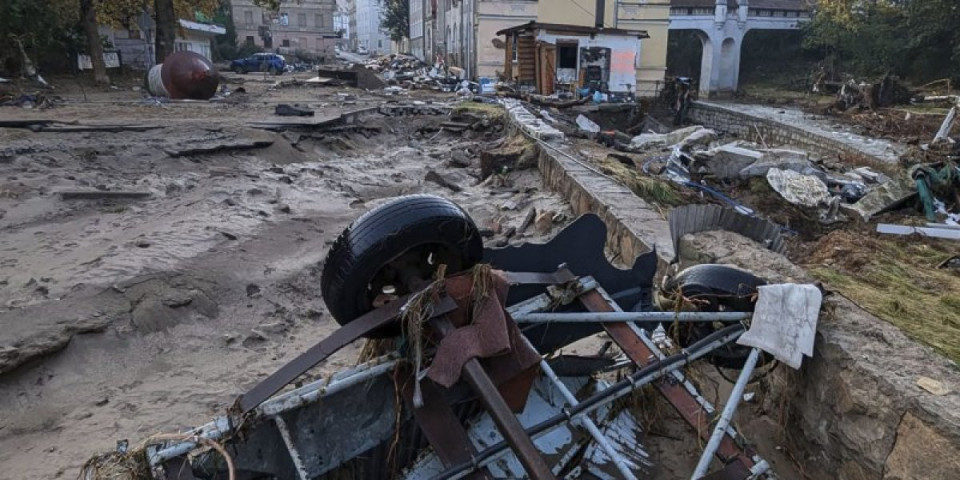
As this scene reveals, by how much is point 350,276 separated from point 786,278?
2467 mm

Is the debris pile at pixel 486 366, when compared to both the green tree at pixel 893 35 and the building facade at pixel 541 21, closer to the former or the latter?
the building facade at pixel 541 21

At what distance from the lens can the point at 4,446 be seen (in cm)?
348

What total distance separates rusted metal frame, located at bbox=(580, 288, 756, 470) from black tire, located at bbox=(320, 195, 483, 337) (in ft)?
2.12

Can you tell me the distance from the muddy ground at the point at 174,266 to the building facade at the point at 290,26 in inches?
2331

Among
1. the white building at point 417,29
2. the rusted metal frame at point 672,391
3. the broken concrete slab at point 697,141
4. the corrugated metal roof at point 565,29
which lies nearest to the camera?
the rusted metal frame at point 672,391

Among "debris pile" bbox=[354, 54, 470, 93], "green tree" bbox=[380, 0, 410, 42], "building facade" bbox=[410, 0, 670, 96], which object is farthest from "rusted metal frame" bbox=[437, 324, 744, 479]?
"green tree" bbox=[380, 0, 410, 42]

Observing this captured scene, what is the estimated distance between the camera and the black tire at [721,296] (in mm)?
3037

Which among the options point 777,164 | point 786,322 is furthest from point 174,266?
point 777,164

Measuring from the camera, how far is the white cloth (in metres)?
2.76

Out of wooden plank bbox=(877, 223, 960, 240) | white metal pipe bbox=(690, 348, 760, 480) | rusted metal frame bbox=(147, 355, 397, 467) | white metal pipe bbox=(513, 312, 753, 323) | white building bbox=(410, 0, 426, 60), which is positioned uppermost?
white building bbox=(410, 0, 426, 60)

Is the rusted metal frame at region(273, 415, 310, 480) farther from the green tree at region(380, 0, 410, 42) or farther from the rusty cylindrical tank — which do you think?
the green tree at region(380, 0, 410, 42)

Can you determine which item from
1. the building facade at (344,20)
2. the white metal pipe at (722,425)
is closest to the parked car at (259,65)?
the white metal pipe at (722,425)

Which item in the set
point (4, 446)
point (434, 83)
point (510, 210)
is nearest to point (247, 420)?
point (4, 446)

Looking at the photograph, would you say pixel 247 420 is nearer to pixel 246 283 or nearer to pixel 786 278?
pixel 786 278
